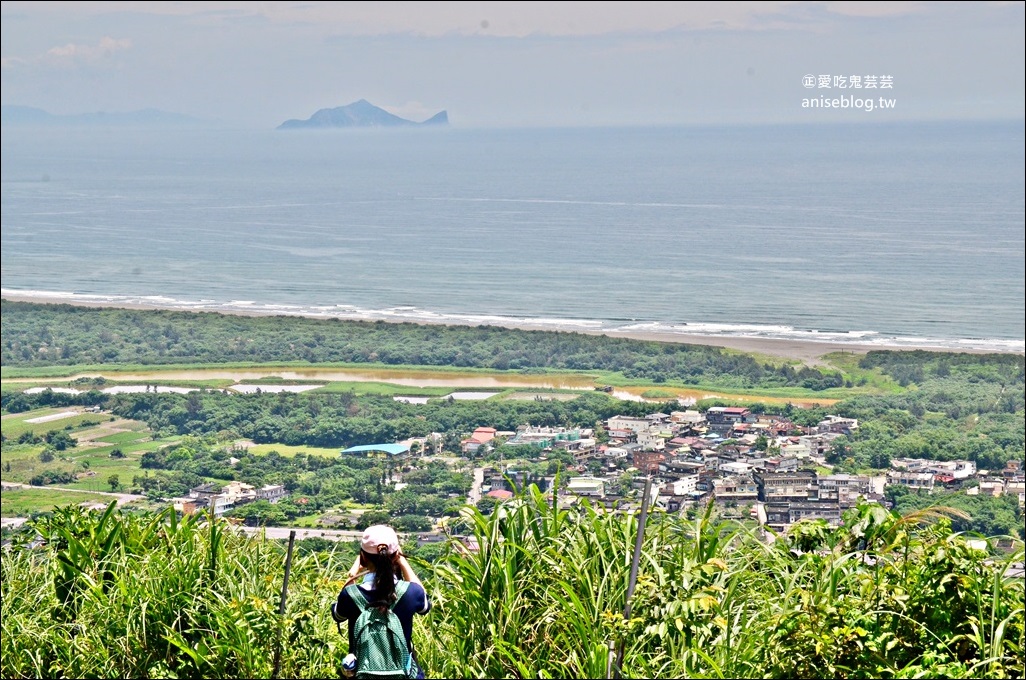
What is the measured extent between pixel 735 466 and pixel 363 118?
4701cm

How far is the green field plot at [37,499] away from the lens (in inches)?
616

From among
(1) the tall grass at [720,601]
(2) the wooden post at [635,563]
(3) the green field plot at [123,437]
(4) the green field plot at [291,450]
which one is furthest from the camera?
(3) the green field plot at [123,437]

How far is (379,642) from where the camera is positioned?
9.92 ft

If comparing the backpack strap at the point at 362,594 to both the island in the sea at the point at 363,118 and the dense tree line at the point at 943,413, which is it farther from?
the island in the sea at the point at 363,118

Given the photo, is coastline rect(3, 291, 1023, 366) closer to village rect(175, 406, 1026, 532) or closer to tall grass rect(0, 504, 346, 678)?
village rect(175, 406, 1026, 532)

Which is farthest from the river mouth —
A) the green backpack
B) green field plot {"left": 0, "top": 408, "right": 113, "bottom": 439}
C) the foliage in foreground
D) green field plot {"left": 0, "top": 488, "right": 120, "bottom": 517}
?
the green backpack

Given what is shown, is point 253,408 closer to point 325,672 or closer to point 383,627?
point 325,672

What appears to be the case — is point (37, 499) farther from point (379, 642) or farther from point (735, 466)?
point (379, 642)

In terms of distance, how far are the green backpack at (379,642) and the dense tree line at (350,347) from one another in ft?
A: 55.4

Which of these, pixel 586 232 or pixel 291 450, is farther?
pixel 586 232

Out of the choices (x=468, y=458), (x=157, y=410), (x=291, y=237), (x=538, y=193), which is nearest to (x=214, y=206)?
(x=291, y=237)

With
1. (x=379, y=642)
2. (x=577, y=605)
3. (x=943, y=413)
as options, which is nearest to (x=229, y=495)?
(x=943, y=413)

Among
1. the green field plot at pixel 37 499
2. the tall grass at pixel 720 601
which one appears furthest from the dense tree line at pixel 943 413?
the tall grass at pixel 720 601

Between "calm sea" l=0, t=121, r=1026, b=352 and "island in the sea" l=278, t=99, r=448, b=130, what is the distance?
4.09ft
